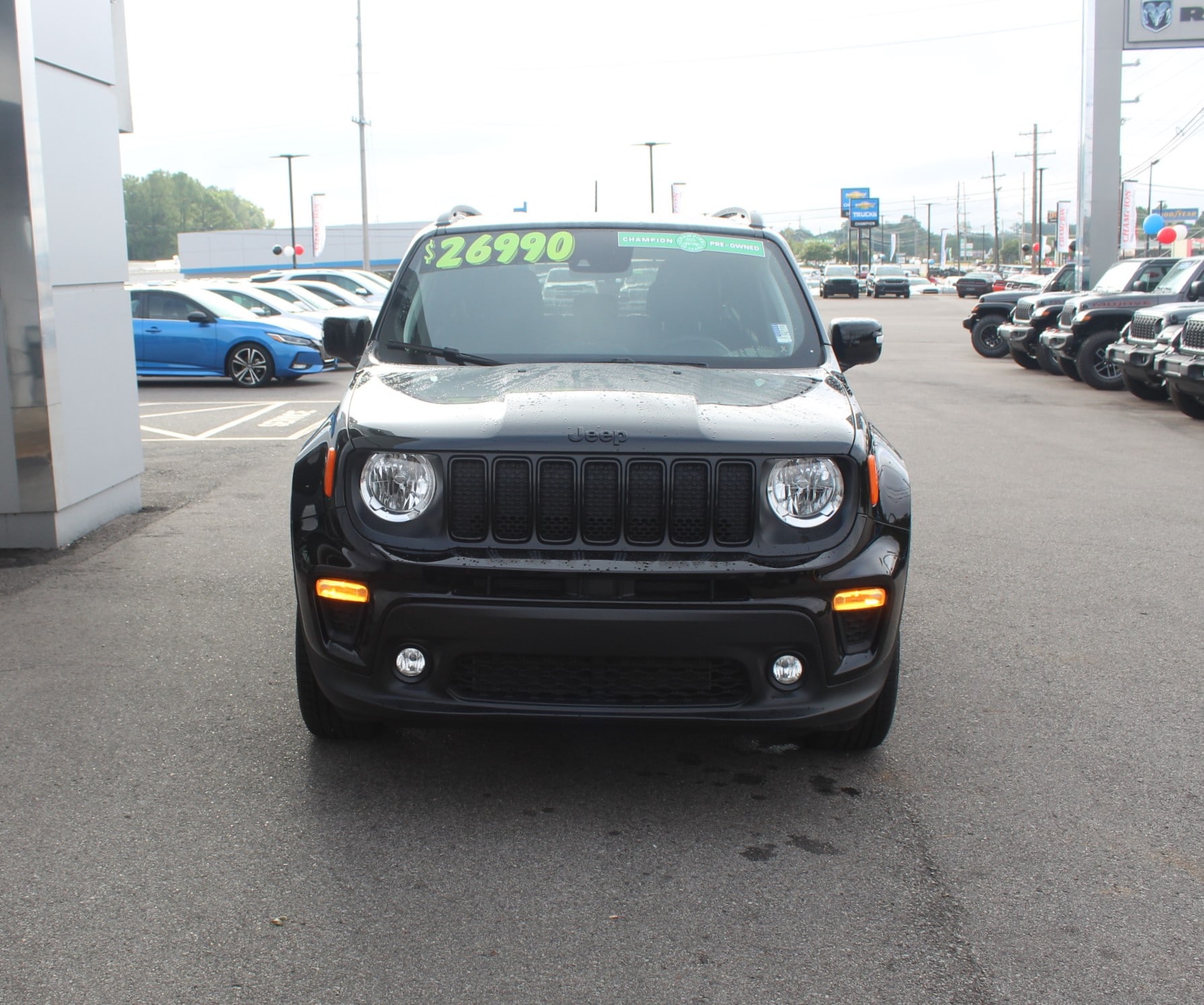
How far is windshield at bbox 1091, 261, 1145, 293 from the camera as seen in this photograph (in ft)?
59.7

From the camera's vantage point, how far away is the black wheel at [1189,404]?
14.3 meters

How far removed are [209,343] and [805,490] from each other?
1545 cm

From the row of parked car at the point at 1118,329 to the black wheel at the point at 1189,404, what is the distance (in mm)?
11

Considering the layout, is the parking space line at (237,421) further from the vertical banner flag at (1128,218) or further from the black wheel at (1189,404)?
the vertical banner flag at (1128,218)

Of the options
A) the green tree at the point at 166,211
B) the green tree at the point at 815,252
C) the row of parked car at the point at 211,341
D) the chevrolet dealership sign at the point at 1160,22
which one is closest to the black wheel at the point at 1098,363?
the row of parked car at the point at 211,341

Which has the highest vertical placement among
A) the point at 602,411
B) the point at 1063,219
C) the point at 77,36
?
the point at 1063,219

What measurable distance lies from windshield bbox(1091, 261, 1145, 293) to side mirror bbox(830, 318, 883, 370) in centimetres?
1451

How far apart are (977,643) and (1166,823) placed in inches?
72.6

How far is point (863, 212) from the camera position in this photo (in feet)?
346

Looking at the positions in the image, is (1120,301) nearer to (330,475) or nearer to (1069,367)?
(1069,367)

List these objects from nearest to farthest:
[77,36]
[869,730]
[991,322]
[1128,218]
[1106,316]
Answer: [869,730] < [77,36] < [1106,316] < [991,322] < [1128,218]

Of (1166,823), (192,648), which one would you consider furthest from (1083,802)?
(192,648)

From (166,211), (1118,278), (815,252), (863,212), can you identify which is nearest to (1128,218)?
(1118,278)

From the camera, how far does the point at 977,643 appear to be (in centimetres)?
549
